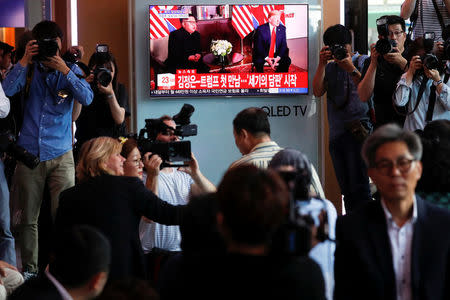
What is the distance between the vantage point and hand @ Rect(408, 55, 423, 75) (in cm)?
547

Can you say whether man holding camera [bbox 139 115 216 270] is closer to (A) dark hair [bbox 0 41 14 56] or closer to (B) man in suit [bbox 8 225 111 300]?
(B) man in suit [bbox 8 225 111 300]

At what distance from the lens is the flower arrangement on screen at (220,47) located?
7.37 meters

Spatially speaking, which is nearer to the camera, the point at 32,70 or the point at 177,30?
the point at 32,70

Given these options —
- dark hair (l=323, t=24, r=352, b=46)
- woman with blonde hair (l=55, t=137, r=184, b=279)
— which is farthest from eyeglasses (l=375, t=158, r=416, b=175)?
dark hair (l=323, t=24, r=352, b=46)

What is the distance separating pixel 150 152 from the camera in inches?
179

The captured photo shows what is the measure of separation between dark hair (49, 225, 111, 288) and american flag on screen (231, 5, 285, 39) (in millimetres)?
4777

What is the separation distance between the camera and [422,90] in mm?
5562

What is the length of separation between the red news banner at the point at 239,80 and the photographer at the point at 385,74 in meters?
1.37

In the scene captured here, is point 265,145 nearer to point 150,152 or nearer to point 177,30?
point 150,152

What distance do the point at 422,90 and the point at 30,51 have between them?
2.55 meters

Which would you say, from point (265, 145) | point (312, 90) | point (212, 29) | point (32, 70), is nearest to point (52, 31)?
point (32, 70)

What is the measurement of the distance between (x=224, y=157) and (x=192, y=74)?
31.5 inches

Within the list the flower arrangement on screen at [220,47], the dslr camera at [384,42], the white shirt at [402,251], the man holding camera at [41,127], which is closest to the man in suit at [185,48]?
the flower arrangement on screen at [220,47]

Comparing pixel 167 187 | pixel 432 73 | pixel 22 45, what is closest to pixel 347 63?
pixel 432 73
